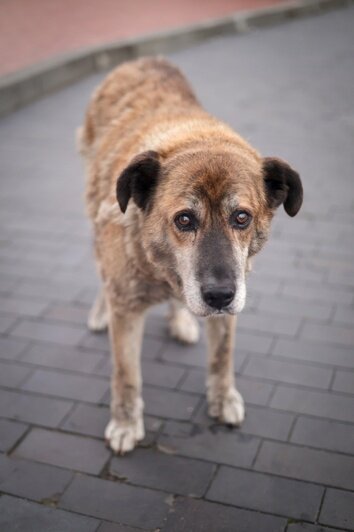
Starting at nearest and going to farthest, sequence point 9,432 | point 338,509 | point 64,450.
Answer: point 338,509 < point 64,450 < point 9,432

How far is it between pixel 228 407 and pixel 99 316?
1.27 meters

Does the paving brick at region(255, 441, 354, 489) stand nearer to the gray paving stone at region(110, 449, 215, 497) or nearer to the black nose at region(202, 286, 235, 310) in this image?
the gray paving stone at region(110, 449, 215, 497)

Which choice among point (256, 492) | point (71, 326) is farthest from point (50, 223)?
point (256, 492)

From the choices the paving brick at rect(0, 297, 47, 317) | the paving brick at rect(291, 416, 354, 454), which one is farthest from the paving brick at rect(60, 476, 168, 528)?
the paving brick at rect(0, 297, 47, 317)

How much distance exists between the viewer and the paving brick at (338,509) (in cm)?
294

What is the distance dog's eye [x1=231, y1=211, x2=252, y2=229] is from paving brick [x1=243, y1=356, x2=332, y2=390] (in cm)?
133

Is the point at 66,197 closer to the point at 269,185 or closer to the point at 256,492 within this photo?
the point at 269,185

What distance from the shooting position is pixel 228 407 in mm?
3592

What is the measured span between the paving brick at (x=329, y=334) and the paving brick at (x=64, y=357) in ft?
4.43

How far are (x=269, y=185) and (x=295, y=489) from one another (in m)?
1.47

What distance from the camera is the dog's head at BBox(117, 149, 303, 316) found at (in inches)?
112

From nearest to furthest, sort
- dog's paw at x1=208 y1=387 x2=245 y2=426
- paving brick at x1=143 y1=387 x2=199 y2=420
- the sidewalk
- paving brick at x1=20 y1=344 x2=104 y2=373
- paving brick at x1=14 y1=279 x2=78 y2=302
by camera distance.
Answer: dog's paw at x1=208 y1=387 x2=245 y2=426 < paving brick at x1=143 y1=387 x2=199 y2=420 < paving brick at x1=20 y1=344 x2=104 y2=373 < paving brick at x1=14 y1=279 x2=78 y2=302 < the sidewalk

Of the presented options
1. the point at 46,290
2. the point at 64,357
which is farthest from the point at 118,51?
the point at 64,357

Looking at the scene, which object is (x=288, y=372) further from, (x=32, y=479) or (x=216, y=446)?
(x=32, y=479)
